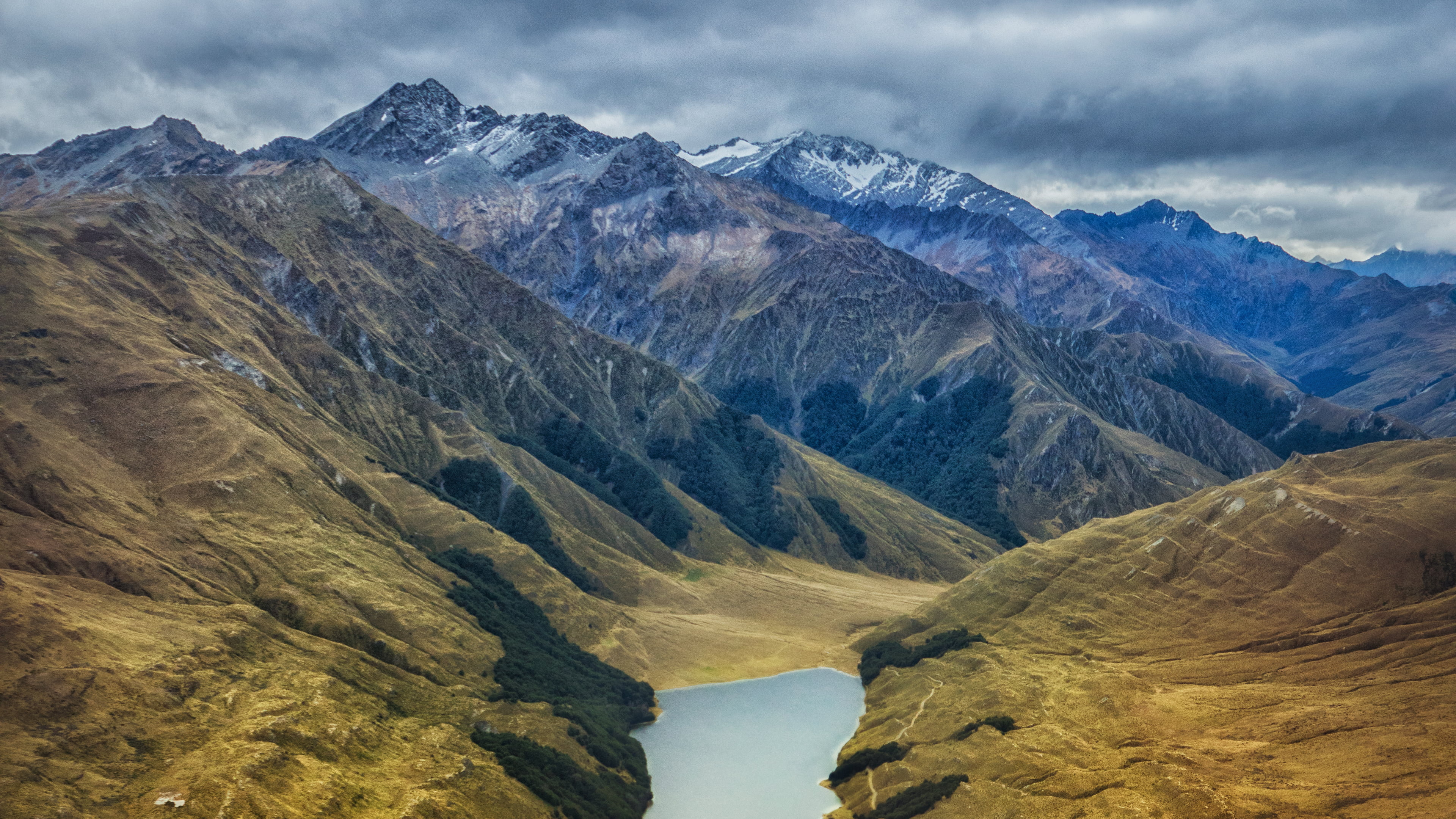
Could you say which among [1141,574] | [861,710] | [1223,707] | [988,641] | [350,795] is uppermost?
[1141,574]

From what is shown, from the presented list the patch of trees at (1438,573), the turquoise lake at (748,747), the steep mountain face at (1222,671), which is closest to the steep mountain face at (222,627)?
the turquoise lake at (748,747)

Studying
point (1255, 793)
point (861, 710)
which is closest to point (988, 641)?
point (861, 710)

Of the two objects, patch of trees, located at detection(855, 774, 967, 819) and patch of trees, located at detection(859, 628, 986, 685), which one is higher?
patch of trees, located at detection(859, 628, 986, 685)

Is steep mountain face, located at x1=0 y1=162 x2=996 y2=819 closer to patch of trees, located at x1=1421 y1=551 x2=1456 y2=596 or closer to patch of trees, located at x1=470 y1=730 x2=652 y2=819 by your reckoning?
patch of trees, located at x1=470 y1=730 x2=652 y2=819

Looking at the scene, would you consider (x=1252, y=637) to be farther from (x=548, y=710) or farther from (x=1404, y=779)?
(x=548, y=710)

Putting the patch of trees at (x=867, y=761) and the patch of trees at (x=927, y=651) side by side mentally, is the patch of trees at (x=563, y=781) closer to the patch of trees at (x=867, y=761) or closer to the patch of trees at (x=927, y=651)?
the patch of trees at (x=867, y=761)

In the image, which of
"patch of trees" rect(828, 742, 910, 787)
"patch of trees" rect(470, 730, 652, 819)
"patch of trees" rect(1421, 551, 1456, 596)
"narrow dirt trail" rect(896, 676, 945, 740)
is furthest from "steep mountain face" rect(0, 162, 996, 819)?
"patch of trees" rect(1421, 551, 1456, 596)
